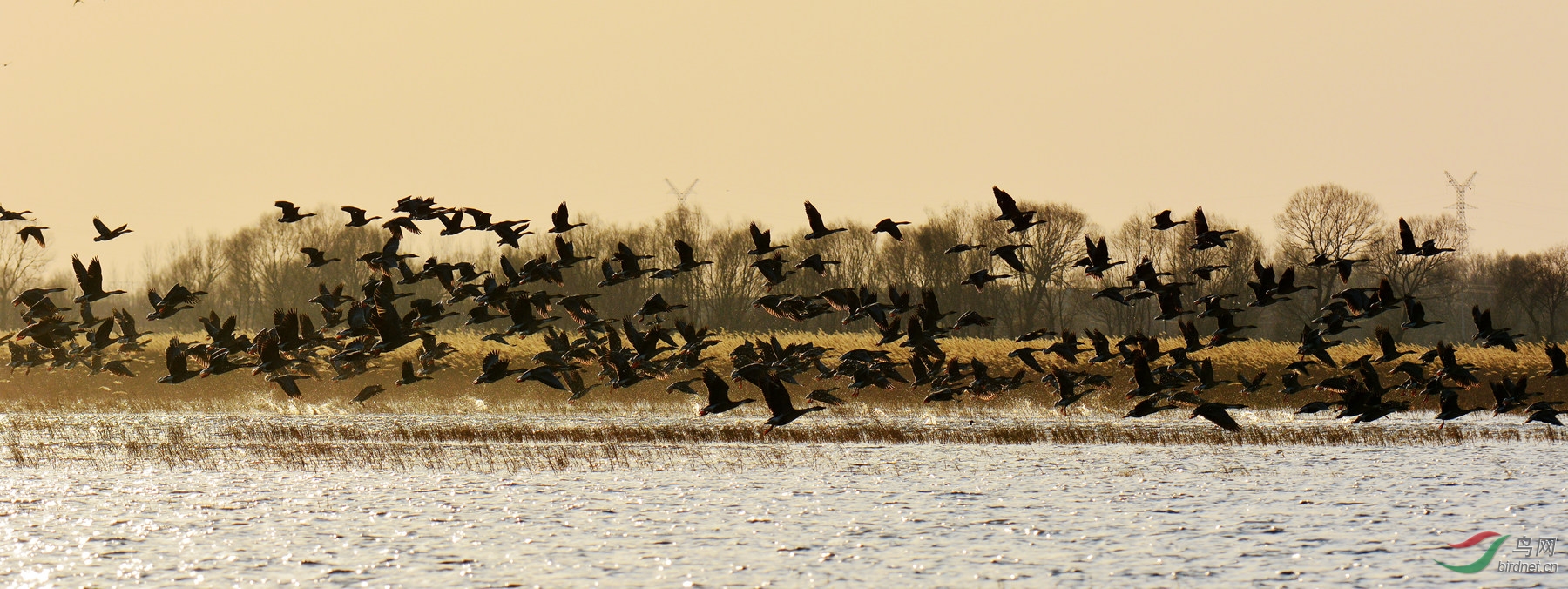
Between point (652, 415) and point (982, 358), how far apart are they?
9.74 metres

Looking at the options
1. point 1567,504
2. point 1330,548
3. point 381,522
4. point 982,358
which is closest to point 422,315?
point 381,522

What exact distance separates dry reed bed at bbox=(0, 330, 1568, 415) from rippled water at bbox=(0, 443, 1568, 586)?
12.3 metres

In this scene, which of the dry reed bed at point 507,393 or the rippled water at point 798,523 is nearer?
the rippled water at point 798,523

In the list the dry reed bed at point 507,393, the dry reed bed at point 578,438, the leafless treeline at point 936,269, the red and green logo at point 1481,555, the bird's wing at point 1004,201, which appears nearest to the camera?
the red and green logo at point 1481,555

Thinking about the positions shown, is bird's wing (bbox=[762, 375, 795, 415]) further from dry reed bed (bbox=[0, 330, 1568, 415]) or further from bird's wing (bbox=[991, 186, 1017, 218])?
dry reed bed (bbox=[0, 330, 1568, 415])

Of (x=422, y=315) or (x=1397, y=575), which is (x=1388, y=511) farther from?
(x=422, y=315)

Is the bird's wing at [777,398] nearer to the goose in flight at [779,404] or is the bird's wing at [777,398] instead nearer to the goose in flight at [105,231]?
the goose in flight at [779,404]

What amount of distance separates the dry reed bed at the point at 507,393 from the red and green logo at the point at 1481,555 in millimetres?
17921

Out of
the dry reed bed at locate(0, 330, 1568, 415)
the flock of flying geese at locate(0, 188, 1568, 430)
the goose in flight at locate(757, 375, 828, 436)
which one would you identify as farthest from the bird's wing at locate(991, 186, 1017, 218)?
the dry reed bed at locate(0, 330, 1568, 415)

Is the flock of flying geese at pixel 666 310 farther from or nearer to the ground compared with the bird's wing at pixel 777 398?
farther from the ground

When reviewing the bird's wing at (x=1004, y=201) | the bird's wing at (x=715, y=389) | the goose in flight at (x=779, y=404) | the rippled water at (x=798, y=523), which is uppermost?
the bird's wing at (x=1004, y=201)

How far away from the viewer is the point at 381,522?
12875 mm

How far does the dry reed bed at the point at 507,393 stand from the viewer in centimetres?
3122

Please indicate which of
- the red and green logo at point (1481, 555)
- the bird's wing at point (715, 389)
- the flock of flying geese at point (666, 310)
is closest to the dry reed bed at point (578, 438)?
the flock of flying geese at point (666, 310)
